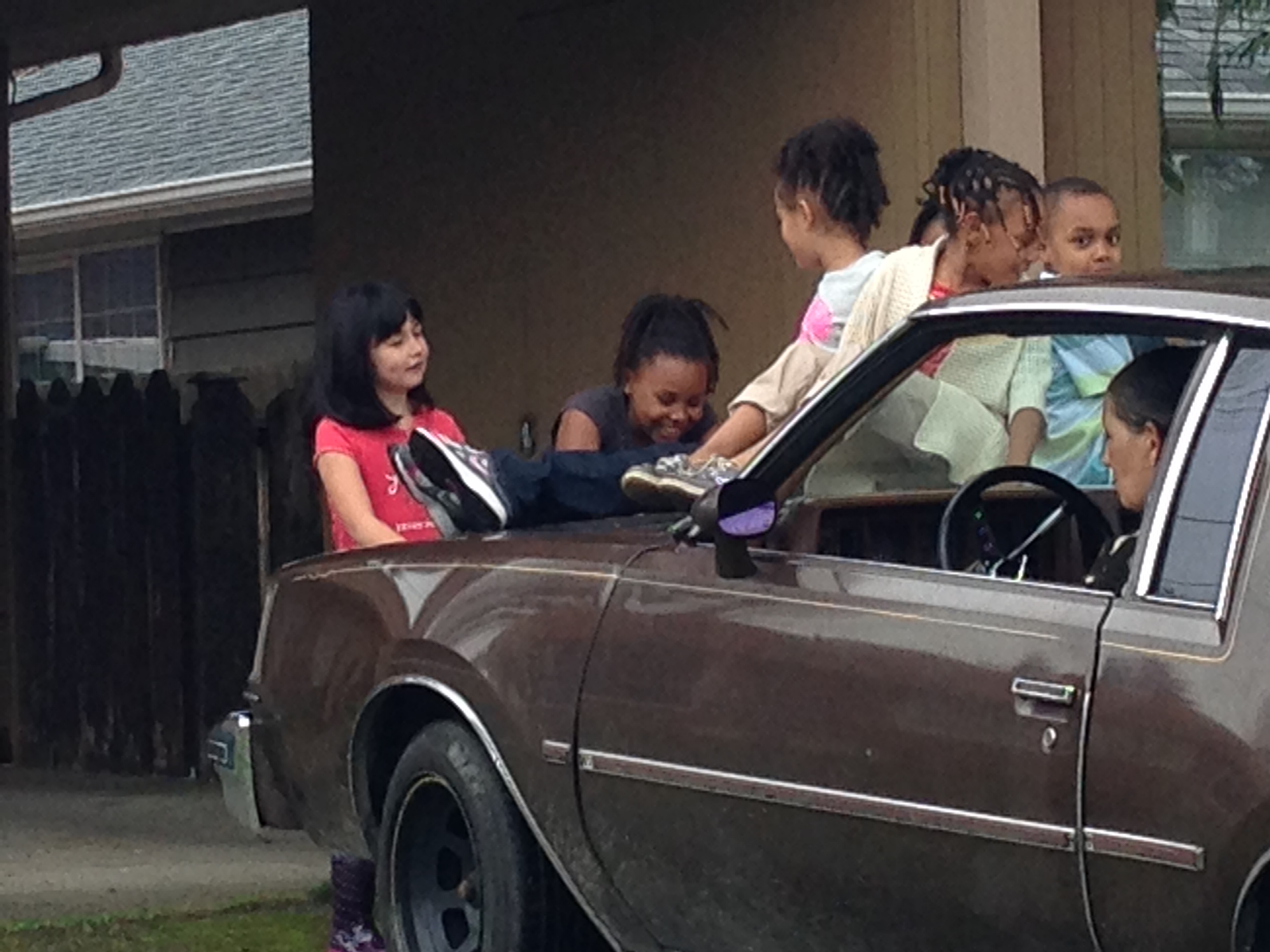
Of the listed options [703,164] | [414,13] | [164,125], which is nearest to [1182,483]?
[703,164]

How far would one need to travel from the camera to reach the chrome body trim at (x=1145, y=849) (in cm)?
402

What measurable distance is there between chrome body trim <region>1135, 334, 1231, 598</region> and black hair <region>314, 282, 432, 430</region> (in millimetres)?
3006

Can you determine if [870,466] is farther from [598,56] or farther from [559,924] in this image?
[598,56]

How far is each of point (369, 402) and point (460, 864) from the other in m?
1.53

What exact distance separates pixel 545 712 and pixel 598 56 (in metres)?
4.52

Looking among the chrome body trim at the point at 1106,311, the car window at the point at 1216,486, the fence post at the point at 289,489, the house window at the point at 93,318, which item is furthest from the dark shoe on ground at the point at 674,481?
the house window at the point at 93,318

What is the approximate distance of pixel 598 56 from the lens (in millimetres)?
9453

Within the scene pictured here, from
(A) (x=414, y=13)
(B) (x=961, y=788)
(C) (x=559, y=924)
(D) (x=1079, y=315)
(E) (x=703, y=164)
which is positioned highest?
(A) (x=414, y=13)

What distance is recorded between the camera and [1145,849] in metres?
4.10

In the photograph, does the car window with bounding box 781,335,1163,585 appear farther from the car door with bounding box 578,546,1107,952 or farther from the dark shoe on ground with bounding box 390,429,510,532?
the dark shoe on ground with bounding box 390,429,510,532

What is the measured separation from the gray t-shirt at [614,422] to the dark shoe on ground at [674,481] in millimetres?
1223

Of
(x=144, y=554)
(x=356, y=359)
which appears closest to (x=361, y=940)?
(x=356, y=359)

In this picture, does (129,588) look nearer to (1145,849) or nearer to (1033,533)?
(1033,533)

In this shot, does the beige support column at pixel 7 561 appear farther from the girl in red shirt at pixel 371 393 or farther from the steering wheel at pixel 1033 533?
the steering wheel at pixel 1033 533
